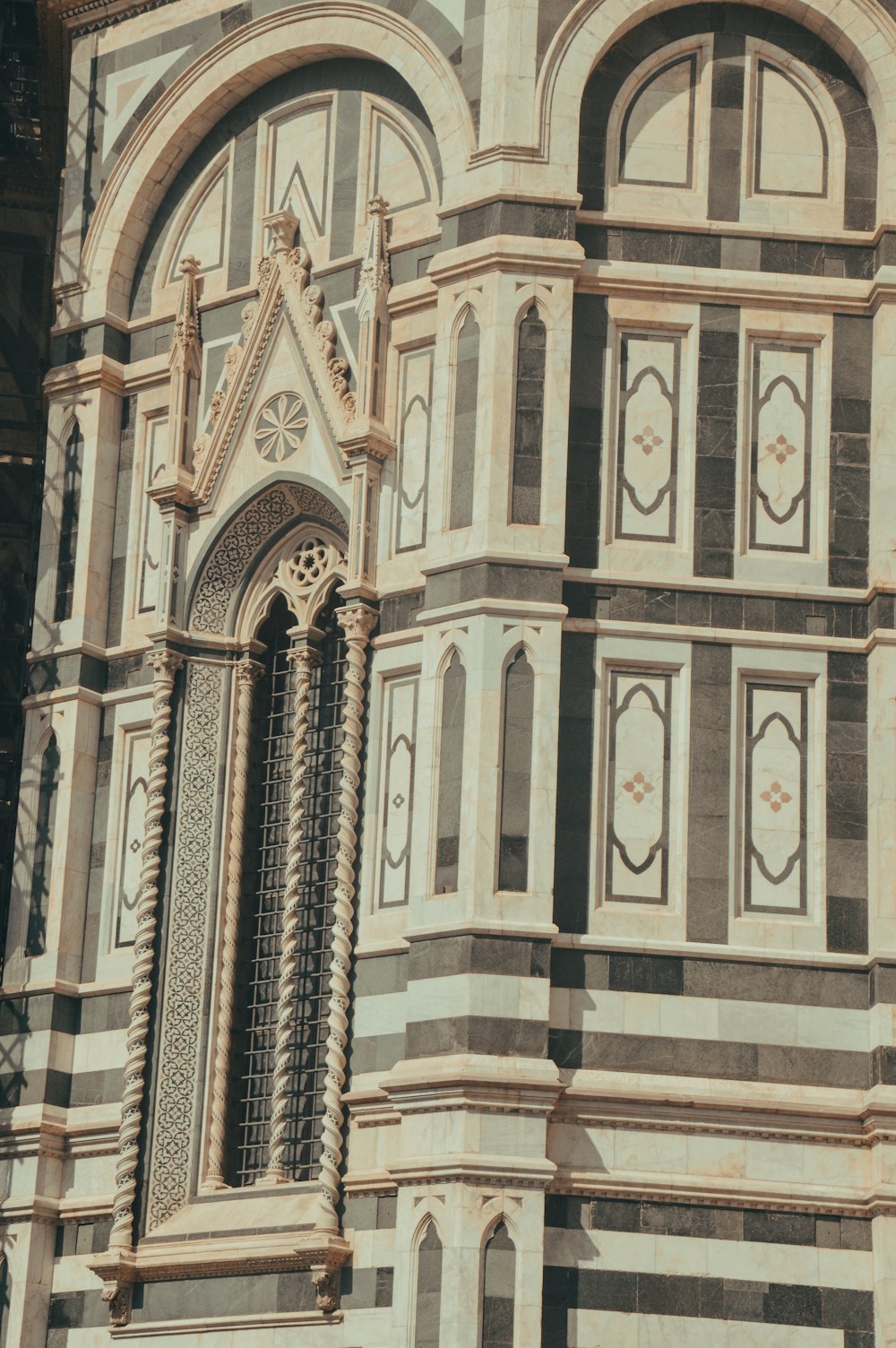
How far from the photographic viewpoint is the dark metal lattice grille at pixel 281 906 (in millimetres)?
28547

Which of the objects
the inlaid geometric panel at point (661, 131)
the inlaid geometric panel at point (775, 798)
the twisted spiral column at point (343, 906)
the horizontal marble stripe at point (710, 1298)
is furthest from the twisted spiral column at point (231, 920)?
the inlaid geometric panel at point (661, 131)

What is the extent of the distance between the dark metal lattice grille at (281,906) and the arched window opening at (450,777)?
2.44m

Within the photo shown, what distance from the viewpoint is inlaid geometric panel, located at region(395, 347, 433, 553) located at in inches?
1129

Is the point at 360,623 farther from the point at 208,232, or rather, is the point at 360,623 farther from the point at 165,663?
the point at 208,232

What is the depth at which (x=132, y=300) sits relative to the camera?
3222cm

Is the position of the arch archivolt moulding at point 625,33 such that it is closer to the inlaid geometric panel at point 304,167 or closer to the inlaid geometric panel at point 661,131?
the inlaid geometric panel at point 661,131

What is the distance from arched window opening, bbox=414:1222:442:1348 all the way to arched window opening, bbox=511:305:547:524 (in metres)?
6.93

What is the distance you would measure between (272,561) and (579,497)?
4196mm

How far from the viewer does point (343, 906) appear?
2775 centimetres

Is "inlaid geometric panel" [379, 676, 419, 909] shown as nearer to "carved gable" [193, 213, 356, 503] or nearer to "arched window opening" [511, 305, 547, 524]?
"arched window opening" [511, 305, 547, 524]

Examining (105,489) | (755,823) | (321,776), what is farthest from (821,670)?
(105,489)

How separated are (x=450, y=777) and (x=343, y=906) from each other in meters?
1.91

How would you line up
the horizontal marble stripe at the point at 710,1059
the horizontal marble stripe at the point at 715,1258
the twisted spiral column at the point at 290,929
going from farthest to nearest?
1. the twisted spiral column at the point at 290,929
2. the horizontal marble stripe at the point at 710,1059
3. the horizontal marble stripe at the point at 715,1258

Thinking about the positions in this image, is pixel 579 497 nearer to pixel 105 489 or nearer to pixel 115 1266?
pixel 105 489
